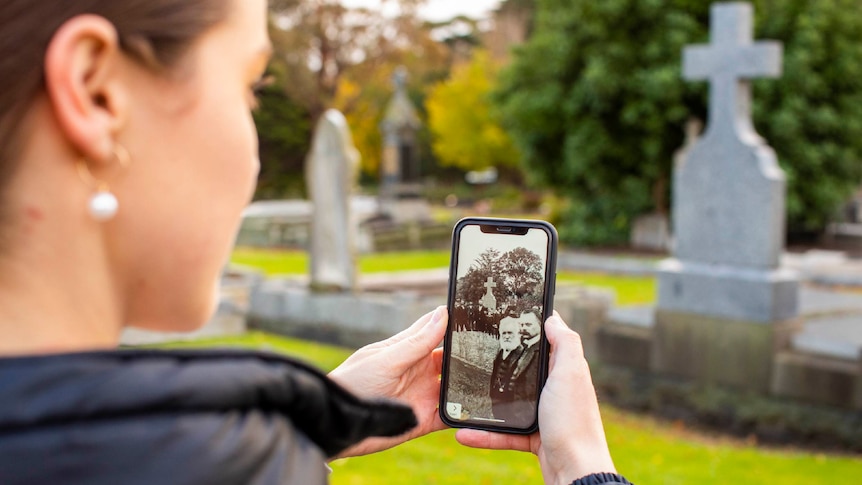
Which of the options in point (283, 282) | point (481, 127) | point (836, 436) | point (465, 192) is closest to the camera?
point (836, 436)

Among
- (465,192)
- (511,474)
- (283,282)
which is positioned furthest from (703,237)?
(465,192)

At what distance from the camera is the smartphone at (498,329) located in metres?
1.55

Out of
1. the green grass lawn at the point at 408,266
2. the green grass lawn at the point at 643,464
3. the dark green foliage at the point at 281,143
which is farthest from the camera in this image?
the dark green foliage at the point at 281,143

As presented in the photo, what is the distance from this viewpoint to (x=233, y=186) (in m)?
0.87

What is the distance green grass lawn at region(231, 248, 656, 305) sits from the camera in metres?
13.6

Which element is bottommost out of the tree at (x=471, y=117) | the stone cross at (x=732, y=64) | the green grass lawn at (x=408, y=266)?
the green grass lawn at (x=408, y=266)

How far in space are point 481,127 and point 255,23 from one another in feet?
124

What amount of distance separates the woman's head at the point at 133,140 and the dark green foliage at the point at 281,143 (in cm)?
3477

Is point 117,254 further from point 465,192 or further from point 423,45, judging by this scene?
point 465,192

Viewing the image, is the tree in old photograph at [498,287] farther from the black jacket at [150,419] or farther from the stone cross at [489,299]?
the black jacket at [150,419]

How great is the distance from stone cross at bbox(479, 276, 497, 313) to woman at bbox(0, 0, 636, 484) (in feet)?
2.31

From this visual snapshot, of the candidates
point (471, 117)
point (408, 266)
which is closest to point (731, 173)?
point (408, 266)

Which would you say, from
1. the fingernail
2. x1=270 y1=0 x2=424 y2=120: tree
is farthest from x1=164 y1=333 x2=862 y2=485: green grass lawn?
x1=270 y1=0 x2=424 y2=120: tree

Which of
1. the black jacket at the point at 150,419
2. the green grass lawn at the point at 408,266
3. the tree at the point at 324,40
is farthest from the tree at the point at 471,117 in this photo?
the black jacket at the point at 150,419
